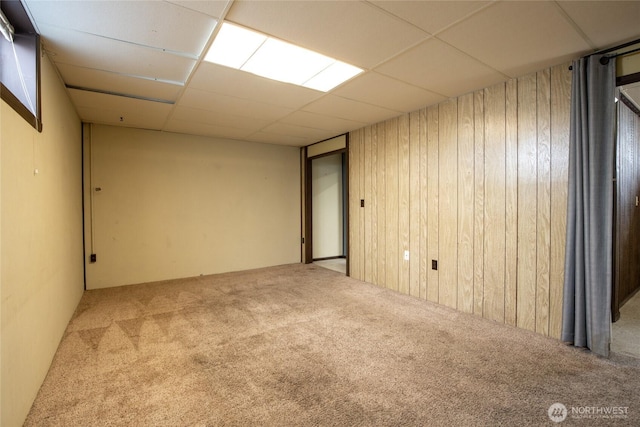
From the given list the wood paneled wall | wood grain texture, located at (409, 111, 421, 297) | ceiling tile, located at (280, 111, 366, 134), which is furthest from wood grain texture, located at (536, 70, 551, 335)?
ceiling tile, located at (280, 111, 366, 134)

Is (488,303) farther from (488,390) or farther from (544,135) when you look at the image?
(544,135)

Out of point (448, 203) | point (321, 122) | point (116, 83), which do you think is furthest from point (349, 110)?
point (116, 83)

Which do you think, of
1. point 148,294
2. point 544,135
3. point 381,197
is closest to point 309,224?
point 381,197

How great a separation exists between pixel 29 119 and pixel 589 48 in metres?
3.74

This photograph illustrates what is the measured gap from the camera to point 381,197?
4.01m

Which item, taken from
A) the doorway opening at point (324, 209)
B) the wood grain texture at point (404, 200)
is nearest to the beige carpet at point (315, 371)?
the wood grain texture at point (404, 200)

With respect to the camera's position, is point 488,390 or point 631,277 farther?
point 631,277

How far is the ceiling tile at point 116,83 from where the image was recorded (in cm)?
249

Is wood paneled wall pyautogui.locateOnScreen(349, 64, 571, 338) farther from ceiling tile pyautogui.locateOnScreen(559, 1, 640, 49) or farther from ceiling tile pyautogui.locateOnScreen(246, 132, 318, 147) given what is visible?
ceiling tile pyautogui.locateOnScreen(246, 132, 318, 147)

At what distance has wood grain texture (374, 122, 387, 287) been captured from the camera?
396 cm

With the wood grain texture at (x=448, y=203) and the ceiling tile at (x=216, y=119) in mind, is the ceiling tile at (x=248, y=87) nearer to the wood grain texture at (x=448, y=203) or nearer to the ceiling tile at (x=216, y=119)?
the ceiling tile at (x=216, y=119)

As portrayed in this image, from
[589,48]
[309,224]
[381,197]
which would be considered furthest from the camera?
[309,224]

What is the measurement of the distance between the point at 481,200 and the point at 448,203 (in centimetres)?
35

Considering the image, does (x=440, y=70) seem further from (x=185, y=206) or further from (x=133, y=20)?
(x=185, y=206)
